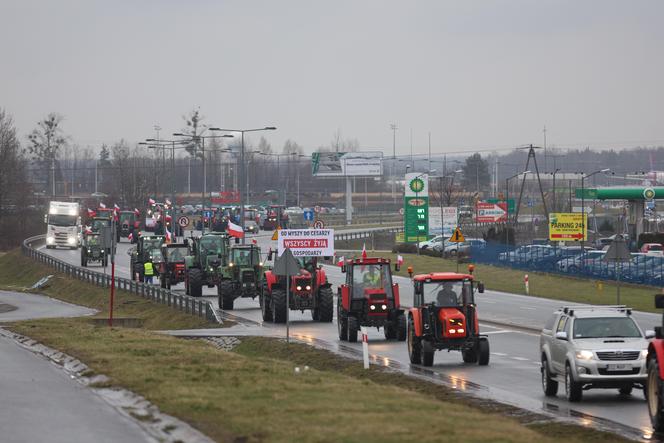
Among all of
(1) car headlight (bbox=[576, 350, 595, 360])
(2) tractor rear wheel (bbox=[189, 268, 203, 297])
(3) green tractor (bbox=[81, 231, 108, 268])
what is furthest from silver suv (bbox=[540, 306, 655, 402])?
(3) green tractor (bbox=[81, 231, 108, 268])

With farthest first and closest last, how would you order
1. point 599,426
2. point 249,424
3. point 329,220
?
point 329,220, point 599,426, point 249,424

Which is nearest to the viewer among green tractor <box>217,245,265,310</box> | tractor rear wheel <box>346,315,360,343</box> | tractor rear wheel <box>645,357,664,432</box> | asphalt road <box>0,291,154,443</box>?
asphalt road <box>0,291,154,443</box>

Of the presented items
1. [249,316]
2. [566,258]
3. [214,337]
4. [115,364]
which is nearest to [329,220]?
[566,258]

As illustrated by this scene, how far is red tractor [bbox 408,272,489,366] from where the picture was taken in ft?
93.4

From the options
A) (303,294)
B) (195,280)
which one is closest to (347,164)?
(195,280)

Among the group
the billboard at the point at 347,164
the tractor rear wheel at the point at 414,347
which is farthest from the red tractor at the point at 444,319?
the billboard at the point at 347,164

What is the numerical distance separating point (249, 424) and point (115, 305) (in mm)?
43048

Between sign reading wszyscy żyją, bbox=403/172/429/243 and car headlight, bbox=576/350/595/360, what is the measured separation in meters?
67.2

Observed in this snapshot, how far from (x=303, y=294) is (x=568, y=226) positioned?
32.3 metres

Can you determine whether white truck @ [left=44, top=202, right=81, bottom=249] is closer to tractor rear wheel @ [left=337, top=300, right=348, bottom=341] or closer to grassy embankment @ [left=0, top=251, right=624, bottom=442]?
grassy embankment @ [left=0, top=251, right=624, bottom=442]

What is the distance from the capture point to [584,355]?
21281mm

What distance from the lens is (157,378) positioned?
22.9m

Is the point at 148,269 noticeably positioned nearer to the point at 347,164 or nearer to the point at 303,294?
the point at 303,294

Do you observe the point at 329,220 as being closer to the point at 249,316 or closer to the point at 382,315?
the point at 249,316
